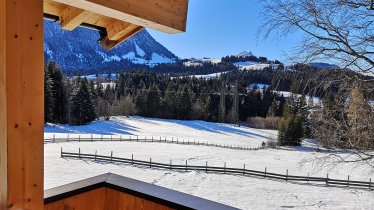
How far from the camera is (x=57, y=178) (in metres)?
10.3

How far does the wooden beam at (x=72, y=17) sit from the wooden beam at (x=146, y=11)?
19 centimetres

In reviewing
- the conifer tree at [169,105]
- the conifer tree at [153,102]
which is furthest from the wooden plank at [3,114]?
the conifer tree at [169,105]

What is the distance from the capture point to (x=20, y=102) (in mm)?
1090

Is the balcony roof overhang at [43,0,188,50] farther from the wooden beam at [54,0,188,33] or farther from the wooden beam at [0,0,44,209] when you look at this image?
the wooden beam at [0,0,44,209]

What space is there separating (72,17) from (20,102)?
2.12 ft

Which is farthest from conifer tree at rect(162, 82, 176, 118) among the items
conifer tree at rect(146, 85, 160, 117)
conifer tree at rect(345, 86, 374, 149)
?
conifer tree at rect(345, 86, 374, 149)

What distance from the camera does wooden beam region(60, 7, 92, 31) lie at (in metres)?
1.52

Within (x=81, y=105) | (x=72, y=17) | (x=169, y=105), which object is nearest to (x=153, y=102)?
(x=169, y=105)

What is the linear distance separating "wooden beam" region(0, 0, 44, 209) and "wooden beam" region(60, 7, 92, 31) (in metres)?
0.37

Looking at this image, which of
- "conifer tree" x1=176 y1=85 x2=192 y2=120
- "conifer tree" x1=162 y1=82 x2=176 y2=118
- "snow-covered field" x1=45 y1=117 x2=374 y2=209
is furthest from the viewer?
"conifer tree" x1=162 y1=82 x2=176 y2=118

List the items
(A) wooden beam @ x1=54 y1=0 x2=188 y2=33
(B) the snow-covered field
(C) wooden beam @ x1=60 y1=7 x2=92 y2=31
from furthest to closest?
(B) the snow-covered field, (C) wooden beam @ x1=60 y1=7 x2=92 y2=31, (A) wooden beam @ x1=54 y1=0 x2=188 y2=33

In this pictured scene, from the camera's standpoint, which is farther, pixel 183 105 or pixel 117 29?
pixel 183 105

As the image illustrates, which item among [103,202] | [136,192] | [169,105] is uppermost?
[136,192]

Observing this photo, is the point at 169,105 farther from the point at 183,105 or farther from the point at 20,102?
the point at 20,102
